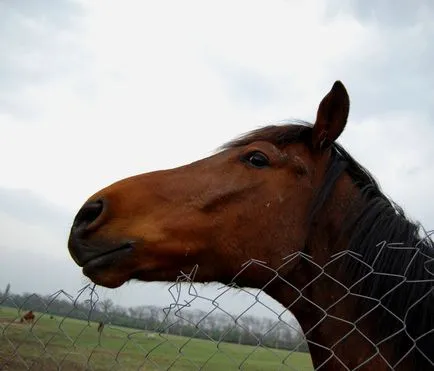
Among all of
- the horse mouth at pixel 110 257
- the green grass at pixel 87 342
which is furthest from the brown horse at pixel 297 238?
the green grass at pixel 87 342

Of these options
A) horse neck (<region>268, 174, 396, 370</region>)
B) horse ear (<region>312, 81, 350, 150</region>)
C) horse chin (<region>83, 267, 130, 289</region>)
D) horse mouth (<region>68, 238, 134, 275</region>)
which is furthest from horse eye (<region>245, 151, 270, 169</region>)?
horse chin (<region>83, 267, 130, 289</region>)

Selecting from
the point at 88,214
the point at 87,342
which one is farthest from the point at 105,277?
the point at 87,342

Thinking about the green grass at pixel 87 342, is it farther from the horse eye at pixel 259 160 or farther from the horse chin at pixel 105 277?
the horse eye at pixel 259 160

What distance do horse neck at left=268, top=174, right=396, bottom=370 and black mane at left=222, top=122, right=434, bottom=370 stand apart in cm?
7

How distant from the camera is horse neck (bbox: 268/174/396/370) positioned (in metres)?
2.99

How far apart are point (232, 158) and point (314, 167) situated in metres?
0.62

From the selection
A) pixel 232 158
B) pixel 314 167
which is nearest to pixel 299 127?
pixel 314 167

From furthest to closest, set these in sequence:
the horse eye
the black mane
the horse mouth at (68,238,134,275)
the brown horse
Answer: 1. the horse eye
2. the horse mouth at (68,238,134,275)
3. the brown horse
4. the black mane

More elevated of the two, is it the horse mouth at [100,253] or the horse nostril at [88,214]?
the horse nostril at [88,214]

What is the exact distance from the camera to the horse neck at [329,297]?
2994 mm

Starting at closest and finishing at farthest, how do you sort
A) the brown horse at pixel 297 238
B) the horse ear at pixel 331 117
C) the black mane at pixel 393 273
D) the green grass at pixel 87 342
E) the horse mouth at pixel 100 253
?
the black mane at pixel 393 273
the brown horse at pixel 297 238
the horse mouth at pixel 100 253
the green grass at pixel 87 342
the horse ear at pixel 331 117

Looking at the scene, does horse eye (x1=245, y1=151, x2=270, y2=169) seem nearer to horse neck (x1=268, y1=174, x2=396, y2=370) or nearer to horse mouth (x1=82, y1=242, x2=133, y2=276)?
horse neck (x1=268, y1=174, x2=396, y2=370)

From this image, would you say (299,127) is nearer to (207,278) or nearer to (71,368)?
(207,278)

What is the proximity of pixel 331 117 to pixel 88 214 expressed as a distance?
186 cm
